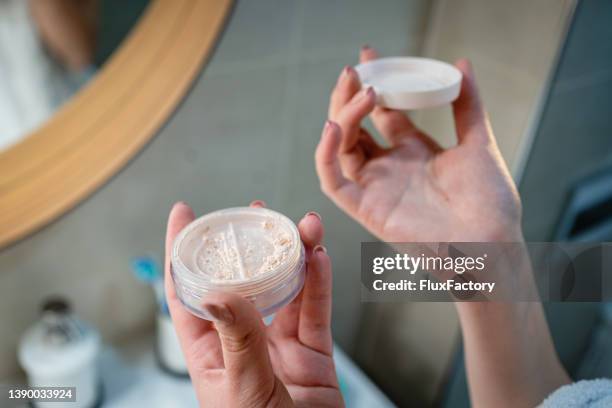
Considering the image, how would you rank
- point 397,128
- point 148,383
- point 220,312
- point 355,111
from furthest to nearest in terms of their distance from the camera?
point 148,383 → point 397,128 → point 355,111 → point 220,312

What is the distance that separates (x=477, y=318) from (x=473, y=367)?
0.08m

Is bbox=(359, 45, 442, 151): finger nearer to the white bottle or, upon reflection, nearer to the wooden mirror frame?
the wooden mirror frame

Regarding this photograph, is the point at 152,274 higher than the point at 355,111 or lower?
lower

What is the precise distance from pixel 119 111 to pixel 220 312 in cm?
54

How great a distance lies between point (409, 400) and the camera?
1321 mm

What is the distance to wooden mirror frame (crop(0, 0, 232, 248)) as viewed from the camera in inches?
30.8

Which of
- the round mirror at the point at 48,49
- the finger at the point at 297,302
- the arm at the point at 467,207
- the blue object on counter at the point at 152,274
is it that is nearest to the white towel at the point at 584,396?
the arm at the point at 467,207

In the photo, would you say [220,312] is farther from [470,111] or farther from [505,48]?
[505,48]

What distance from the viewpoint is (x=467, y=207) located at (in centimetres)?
64

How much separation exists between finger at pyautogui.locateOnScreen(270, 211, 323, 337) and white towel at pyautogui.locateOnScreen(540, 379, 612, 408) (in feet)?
0.95

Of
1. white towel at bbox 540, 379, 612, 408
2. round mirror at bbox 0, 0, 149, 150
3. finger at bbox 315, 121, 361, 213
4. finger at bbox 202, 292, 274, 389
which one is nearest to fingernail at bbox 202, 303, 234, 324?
finger at bbox 202, 292, 274, 389

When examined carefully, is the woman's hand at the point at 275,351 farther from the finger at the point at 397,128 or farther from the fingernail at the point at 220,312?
the finger at the point at 397,128

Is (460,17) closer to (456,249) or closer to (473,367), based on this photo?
(456,249)

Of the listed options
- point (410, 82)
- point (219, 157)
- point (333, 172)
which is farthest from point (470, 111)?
point (219, 157)
